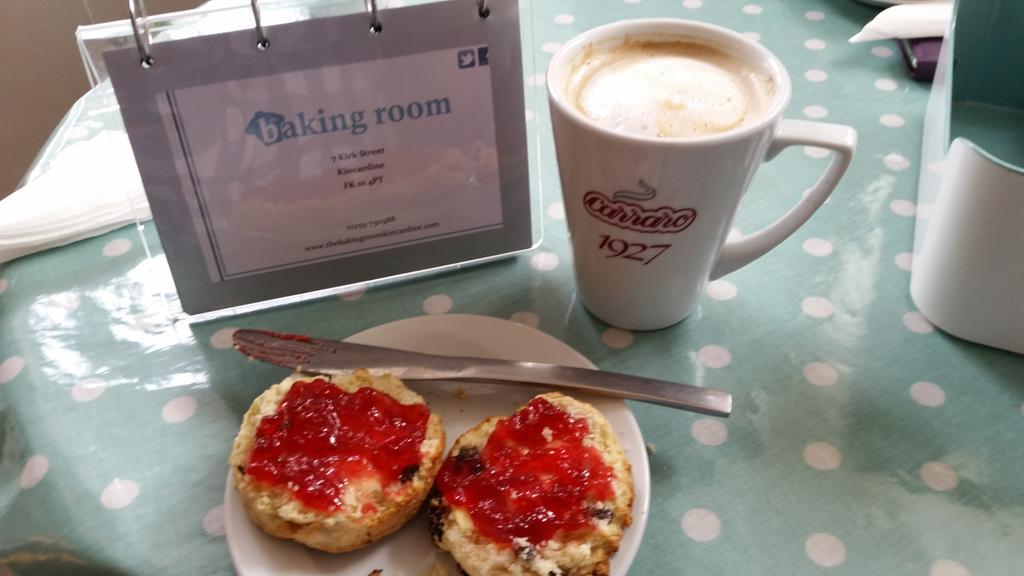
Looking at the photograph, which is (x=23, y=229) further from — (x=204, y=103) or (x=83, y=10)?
(x=83, y=10)

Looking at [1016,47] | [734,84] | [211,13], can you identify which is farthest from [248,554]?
[1016,47]

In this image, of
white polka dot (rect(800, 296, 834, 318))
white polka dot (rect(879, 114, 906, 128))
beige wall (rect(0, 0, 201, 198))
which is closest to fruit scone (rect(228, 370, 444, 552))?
white polka dot (rect(800, 296, 834, 318))

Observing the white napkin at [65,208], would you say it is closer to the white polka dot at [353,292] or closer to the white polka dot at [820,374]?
the white polka dot at [353,292]

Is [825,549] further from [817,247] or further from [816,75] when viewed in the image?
[816,75]

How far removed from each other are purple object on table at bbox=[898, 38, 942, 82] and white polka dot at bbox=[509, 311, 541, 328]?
54 cm

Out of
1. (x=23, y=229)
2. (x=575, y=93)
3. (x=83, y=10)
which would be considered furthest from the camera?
(x=83, y=10)

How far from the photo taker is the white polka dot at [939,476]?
521 mm

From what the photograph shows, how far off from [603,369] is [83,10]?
143 centimetres

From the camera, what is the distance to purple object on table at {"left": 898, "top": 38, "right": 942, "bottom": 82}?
33.3 inches

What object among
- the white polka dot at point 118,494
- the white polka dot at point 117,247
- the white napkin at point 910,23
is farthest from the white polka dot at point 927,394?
the white polka dot at point 117,247

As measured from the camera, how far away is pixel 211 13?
52 centimetres

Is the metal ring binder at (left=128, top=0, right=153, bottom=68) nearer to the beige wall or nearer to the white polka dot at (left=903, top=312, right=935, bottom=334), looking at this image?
the white polka dot at (left=903, top=312, right=935, bottom=334)

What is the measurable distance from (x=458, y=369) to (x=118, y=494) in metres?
0.24

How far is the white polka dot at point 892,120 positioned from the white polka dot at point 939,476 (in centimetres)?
42
